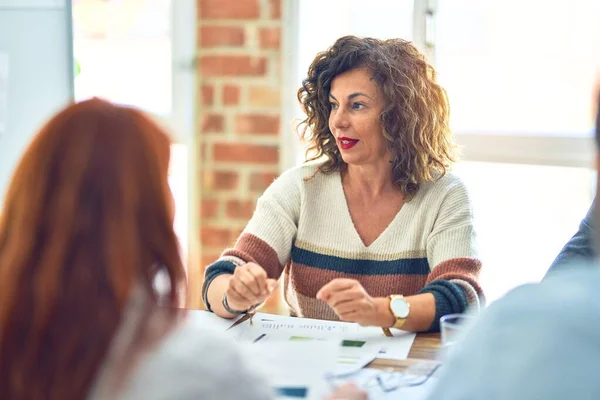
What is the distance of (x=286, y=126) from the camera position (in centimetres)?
261

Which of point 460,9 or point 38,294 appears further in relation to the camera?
point 460,9

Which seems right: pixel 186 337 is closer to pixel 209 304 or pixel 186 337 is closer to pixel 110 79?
pixel 209 304

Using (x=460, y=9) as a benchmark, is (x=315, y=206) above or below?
below

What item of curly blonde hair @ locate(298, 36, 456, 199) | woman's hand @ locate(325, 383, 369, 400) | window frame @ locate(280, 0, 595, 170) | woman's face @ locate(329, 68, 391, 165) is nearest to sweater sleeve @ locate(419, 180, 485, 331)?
curly blonde hair @ locate(298, 36, 456, 199)

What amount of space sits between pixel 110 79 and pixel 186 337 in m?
2.13

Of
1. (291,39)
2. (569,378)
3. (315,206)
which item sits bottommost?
(315,206)

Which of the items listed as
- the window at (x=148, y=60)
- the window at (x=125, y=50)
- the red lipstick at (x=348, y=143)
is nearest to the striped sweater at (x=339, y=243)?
the red lipstick at (x=348, y=143)

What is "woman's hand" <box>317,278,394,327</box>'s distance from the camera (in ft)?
5.00

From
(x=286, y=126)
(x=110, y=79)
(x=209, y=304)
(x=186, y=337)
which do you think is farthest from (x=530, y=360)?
(x=110, y=79)

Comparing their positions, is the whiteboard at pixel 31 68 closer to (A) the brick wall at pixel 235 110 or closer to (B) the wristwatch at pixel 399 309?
(A) the brick wall at pixel 235 110

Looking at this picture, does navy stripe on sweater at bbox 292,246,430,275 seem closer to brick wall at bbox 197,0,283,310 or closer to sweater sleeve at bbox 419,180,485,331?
sweater sleeve at bbox 419,180,485,331

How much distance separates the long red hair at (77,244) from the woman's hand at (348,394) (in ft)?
1.22

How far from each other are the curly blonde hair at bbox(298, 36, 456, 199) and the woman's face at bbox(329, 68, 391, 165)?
2 centimetres

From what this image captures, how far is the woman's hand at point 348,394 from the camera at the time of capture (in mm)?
1127
